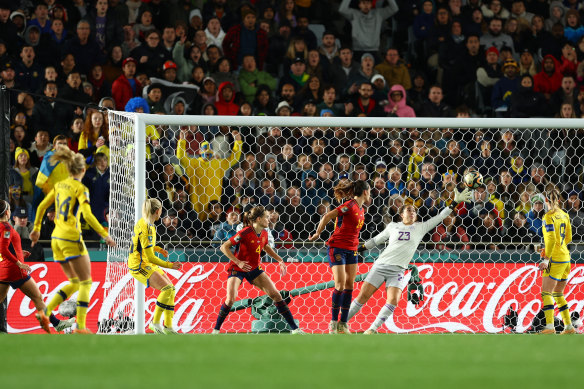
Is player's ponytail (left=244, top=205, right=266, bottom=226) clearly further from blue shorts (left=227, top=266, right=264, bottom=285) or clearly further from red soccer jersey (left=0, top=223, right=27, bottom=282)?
red soccer jersey (left=0, top=223, right=27, bottom=282)

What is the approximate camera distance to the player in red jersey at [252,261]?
9320mm

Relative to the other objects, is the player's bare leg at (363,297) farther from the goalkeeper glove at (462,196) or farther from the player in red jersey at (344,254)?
the goalkeeper glove at (462,196)

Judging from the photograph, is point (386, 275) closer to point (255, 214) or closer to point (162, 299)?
point (255, 214)

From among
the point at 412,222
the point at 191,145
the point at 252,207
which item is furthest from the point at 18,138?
the point at 412,222

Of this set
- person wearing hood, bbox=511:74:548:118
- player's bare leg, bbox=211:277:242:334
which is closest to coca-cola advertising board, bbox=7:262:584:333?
player's bare leg, bbox=211:277:242:334

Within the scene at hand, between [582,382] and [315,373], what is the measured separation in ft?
4.37

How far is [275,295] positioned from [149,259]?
1.37 meters

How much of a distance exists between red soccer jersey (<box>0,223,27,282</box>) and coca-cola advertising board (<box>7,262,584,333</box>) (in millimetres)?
1375

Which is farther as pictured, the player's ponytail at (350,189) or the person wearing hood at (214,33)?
the person wearing hood at (214,33)

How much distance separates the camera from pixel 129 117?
9133 mm

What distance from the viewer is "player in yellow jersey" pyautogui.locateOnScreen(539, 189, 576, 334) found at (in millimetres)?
9574

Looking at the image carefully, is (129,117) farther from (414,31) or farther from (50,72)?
(414,31)

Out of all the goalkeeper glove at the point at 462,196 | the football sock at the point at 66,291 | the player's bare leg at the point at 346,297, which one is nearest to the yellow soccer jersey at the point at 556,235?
→ the goalkeeper glove at the point at 462,196

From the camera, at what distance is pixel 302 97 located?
13039mm
